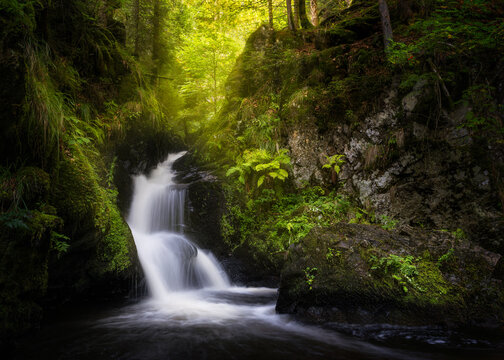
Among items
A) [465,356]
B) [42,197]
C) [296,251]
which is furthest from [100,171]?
[465,356]

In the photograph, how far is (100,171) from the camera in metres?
5.84

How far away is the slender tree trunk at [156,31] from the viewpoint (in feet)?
39.6

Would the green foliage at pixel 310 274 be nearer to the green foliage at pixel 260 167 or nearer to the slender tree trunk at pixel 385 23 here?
the green foliage at pixel 260 167

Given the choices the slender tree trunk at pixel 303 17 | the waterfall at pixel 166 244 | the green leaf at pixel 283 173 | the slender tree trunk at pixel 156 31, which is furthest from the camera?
the slender tree trunk at pixel 156 31

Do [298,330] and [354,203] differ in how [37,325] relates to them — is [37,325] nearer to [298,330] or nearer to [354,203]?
[298,330]

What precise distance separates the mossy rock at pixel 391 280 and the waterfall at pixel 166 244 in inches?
103

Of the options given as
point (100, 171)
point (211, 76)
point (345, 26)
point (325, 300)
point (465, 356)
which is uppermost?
point (211, 76)

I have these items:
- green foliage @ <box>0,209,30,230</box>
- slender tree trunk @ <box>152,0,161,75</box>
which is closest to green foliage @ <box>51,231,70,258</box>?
green foliage @ <box>0,209,30,230</box>

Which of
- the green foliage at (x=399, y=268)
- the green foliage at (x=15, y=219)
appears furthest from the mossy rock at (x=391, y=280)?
the green foliage at (x=15, y=219)

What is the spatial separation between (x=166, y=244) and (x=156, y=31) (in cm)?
1103

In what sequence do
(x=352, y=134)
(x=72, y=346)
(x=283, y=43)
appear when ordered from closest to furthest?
(x=72, y=346) → (x=352, y=134) → (x=283, y=43)

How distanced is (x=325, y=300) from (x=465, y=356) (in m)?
1.68

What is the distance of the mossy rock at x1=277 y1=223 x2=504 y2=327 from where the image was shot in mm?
3605

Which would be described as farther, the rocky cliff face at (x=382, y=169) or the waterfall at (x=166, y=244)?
the waterfall at (x=166, y=244)
